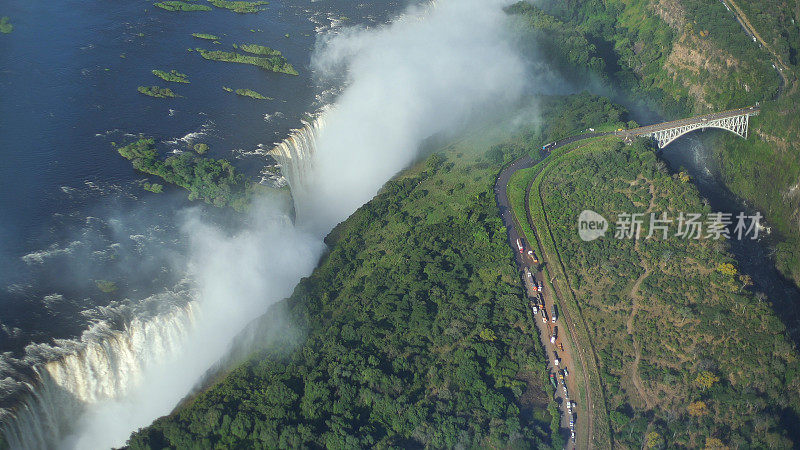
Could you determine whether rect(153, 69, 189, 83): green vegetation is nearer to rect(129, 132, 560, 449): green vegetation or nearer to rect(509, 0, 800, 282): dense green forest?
rect(129, 132, 560, 449): green vegetation

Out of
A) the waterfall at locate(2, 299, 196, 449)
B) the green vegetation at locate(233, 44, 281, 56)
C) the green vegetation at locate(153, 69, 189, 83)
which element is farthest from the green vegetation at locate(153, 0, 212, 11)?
the waterfall at locate(2, 299, 196, 449)

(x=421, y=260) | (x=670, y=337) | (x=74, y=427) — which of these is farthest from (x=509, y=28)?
(x=74, y=427)

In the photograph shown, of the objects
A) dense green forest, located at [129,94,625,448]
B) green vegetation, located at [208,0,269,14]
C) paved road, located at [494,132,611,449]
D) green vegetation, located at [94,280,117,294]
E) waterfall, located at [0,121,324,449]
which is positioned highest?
green vegetation, located at [208,0,269,14]

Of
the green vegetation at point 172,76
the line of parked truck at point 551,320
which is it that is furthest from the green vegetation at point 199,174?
the line of parked truck at point 551,320

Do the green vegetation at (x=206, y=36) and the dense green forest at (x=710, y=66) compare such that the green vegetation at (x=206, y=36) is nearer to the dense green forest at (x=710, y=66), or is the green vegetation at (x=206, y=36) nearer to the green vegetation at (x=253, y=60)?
the green vegetation at (x=253, y=60)

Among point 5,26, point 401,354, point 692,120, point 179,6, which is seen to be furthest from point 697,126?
point 5,26

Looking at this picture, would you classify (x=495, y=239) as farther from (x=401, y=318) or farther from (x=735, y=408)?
(x=735, y=408)

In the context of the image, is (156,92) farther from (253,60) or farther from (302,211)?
(302,211)
